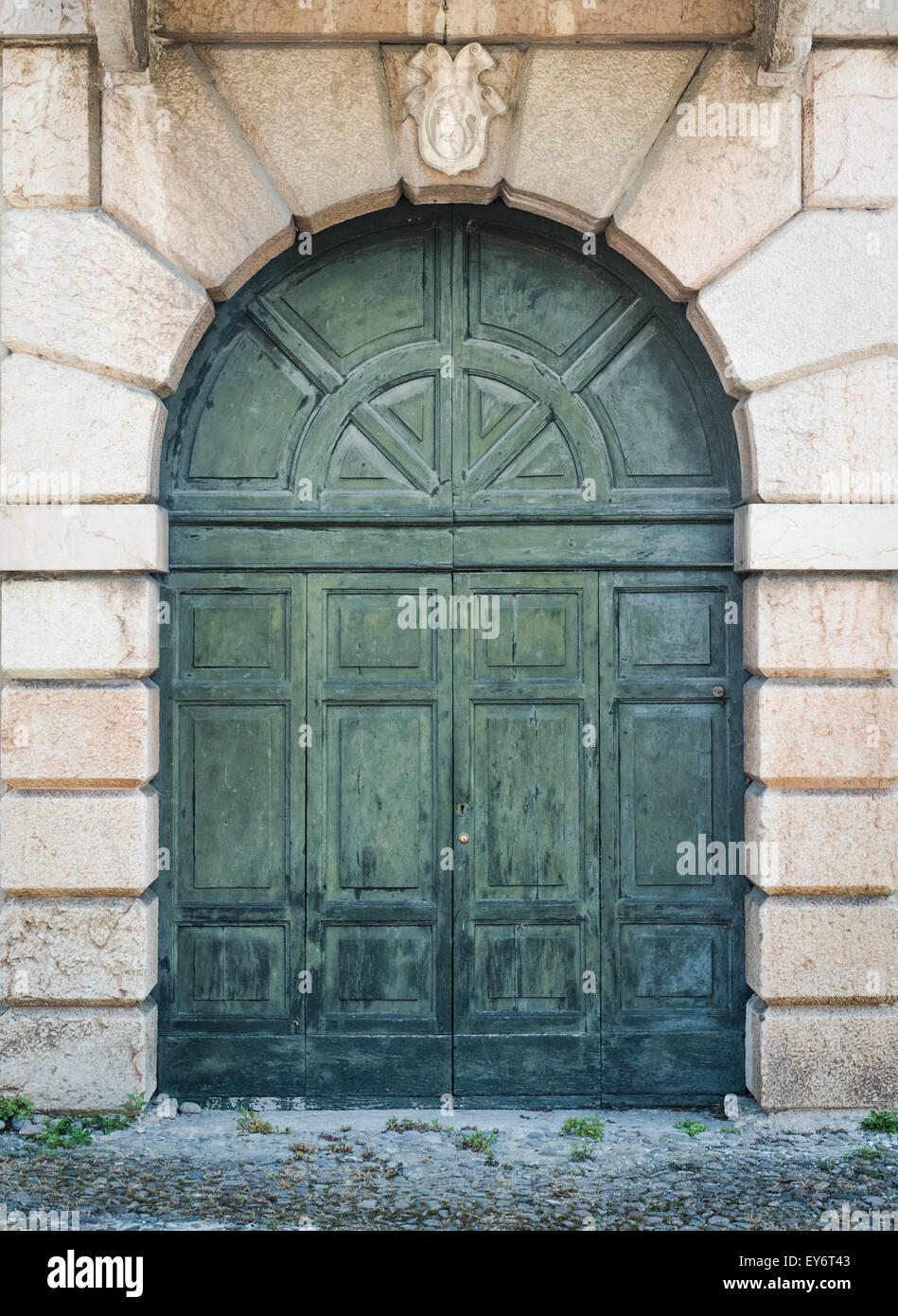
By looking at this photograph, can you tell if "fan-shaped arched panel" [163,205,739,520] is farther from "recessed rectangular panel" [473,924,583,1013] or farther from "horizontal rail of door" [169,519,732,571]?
"recessed rectangular panel" [473,924,583,1013]

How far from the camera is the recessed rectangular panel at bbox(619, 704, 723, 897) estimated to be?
15.1 ft

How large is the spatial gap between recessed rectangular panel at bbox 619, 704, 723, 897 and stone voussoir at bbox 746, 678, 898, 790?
29 cm

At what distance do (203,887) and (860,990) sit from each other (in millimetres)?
2673

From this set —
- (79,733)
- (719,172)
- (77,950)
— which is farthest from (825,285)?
(77,950)

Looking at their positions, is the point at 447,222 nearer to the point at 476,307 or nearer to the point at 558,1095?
the point at 476,307

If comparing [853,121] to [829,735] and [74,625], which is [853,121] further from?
[74,625]

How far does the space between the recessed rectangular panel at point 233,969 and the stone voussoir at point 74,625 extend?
1169 mm

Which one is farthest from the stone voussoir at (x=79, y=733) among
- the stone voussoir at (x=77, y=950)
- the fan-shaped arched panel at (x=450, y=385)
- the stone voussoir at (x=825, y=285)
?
the stone voussoir at (x=825, y=285)

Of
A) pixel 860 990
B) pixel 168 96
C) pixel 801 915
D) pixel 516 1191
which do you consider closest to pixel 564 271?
pixel 168 96

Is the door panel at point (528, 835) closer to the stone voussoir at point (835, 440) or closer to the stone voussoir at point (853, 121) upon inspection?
the stone voussoir at point (835, 440)

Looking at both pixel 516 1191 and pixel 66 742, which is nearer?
pixel 516 1191

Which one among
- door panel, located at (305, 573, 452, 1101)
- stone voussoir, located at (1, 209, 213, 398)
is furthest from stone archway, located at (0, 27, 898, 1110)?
door panel, located at (305, 573, 452, 1101)

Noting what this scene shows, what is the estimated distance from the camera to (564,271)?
467 cm

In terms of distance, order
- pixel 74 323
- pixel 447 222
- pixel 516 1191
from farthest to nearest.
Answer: pixel 447 222
pixel 74 323
pixel 516 1191
